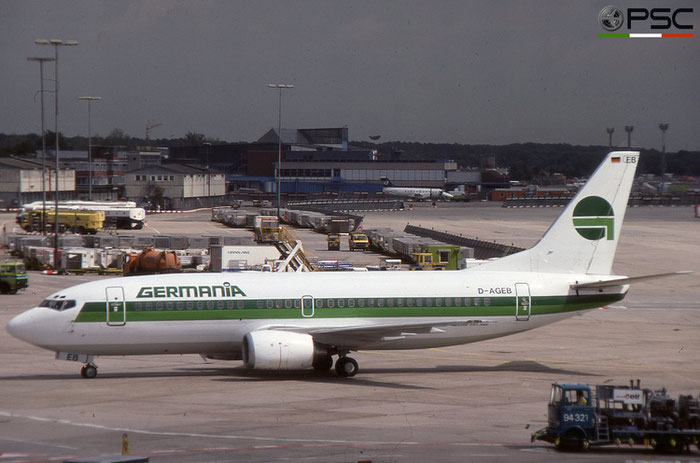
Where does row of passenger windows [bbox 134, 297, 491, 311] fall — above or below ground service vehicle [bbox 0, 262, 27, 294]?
above

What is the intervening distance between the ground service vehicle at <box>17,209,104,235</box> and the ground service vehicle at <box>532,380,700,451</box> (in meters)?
102

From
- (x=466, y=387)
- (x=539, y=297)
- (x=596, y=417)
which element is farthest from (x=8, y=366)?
(x=596, y=417)

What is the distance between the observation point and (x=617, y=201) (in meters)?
39.5

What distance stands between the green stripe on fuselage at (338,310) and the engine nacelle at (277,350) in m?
1.21

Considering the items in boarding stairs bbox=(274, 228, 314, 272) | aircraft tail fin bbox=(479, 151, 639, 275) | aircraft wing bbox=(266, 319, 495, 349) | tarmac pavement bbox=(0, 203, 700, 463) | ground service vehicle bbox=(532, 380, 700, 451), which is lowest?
tarmac pavement bbox=(0, 203, 700, 463)

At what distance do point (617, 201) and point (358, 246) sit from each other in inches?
2452

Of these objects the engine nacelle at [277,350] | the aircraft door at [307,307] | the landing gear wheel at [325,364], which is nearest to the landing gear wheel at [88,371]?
the engine nacelle at [277,350]

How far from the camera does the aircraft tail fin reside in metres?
39.2

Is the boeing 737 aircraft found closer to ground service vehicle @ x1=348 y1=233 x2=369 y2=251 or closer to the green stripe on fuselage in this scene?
the green stripe on fuselage

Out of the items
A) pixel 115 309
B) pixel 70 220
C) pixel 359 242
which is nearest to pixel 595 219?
pixel 115 309

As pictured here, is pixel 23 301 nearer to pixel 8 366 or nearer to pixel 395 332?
pixel 8 366

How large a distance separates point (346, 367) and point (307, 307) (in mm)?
2981

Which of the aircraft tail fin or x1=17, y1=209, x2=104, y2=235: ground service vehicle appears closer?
the aircraft tail fin

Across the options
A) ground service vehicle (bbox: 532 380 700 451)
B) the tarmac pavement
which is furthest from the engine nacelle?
ground service vehicle (bbox: 532 380 700 451)
